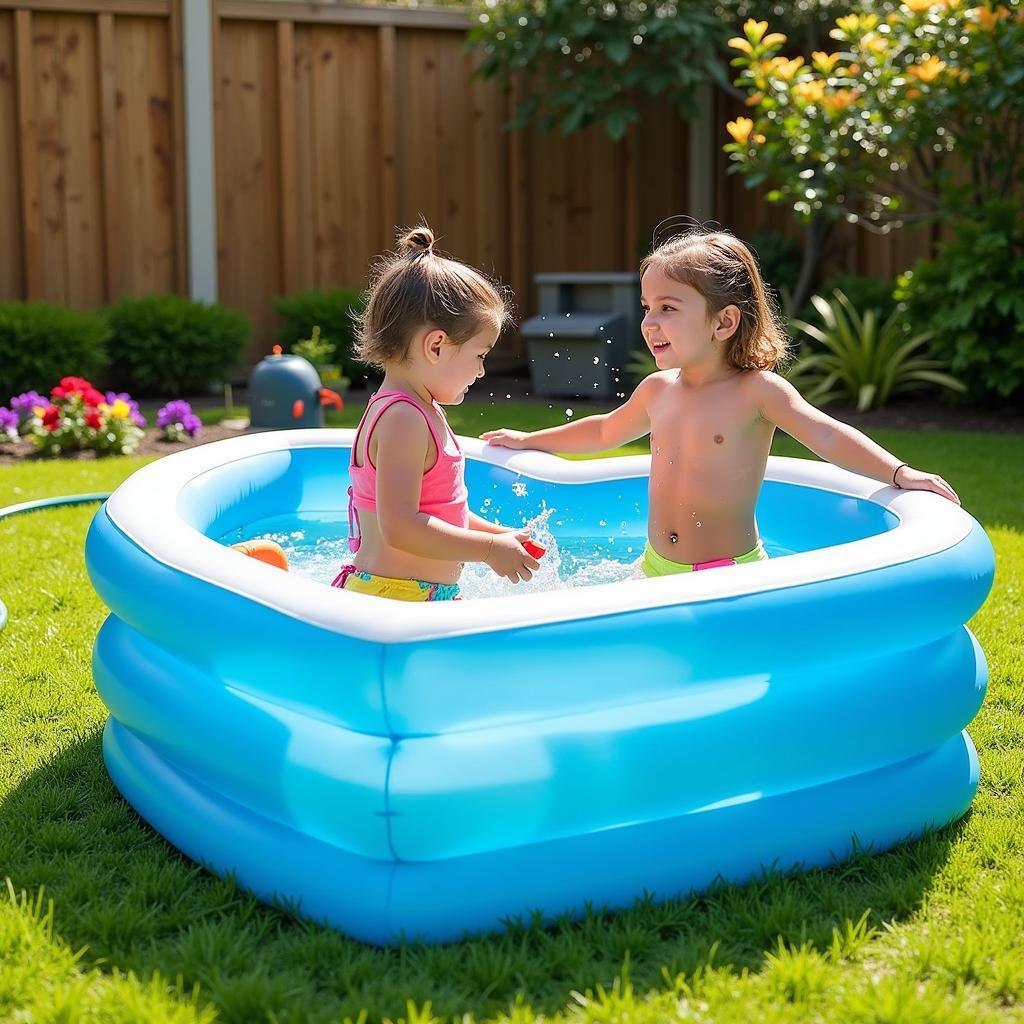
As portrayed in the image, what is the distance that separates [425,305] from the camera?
9.08 ft

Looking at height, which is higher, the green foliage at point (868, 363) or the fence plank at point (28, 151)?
the fence plank at point (28, 151)

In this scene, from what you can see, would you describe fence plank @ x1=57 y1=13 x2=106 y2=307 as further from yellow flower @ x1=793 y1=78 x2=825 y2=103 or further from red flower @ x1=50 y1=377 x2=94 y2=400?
yellow flower @ x1=793 y1=78 x2=825 y2=103

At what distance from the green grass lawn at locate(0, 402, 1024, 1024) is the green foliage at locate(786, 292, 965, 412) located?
5.25 metres

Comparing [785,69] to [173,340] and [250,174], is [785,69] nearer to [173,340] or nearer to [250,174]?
[250,174]

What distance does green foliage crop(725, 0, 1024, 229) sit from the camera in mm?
7227

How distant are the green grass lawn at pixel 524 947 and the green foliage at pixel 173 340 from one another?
6087 mm

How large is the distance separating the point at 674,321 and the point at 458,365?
565 mm

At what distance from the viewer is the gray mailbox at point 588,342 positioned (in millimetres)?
8812

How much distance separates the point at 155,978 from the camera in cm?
195

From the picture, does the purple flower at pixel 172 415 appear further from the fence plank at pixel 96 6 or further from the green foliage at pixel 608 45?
the green foliage at pixel 608 45

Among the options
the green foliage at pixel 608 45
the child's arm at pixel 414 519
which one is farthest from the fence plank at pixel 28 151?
the child's arm at pixel 414 519

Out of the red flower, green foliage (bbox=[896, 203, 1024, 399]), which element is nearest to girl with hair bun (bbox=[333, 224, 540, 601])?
the red flower

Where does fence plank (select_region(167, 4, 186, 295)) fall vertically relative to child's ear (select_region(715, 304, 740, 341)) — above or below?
above

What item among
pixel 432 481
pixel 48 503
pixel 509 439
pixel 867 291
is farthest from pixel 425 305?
pixel 867 291
